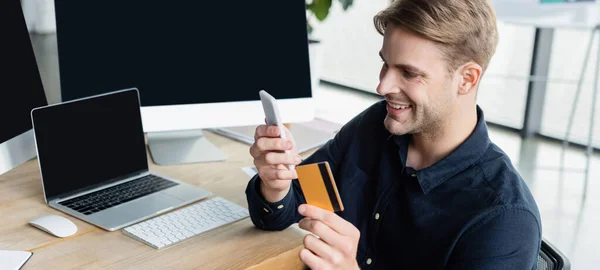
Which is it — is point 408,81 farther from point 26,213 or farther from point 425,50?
point 26,213

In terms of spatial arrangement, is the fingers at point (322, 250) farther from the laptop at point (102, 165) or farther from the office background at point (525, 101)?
the office background at point (525, 101)

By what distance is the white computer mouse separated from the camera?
1.30 meters

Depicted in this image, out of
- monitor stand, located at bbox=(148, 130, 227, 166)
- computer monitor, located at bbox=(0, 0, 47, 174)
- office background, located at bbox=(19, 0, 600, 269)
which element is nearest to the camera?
computer monitor, located at bbox=(0, 0, 47, 174)

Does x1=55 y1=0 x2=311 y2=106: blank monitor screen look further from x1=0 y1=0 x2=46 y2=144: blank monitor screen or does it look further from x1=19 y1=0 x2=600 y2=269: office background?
x1=19 y1=0 x2=600 y2=269: office background

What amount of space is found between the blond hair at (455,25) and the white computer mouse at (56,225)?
0.78 metres

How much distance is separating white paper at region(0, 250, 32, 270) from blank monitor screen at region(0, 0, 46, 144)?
241 millimetres

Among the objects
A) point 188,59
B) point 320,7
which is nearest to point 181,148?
point 188,59

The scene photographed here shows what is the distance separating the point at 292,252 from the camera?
1.23 metres

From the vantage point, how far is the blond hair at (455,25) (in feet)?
4.03

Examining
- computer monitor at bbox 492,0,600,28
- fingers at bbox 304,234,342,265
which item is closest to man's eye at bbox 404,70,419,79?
fingers at bbox 304,234,342,265

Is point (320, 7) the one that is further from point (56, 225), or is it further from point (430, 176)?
point (56, 225)

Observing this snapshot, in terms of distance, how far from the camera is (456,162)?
128 centimetres

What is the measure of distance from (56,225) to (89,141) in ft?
0.76

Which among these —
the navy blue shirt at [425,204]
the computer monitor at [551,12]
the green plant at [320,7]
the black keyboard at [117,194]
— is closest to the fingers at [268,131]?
the navy blue shirt at [425,204]
